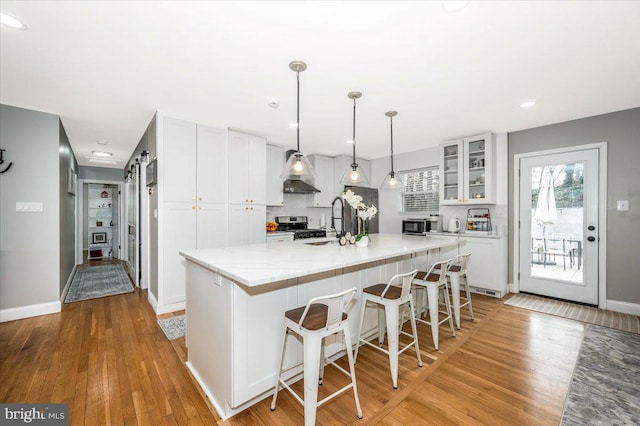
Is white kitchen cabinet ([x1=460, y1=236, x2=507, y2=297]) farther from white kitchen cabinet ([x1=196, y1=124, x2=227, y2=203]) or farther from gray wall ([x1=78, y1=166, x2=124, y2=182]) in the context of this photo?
gray wall ([x1=78, y1=166, x2=124, y2=182])

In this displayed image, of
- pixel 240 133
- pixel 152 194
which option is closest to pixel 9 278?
pixel 152 194

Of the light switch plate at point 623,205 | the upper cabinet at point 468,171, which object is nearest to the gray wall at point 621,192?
the light switch plate at point 623,205

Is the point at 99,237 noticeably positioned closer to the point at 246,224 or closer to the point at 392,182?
the point at 246,224

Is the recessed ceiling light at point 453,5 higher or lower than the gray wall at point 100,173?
higher

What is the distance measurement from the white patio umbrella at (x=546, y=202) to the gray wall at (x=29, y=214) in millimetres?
6614

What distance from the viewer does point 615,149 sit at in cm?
345

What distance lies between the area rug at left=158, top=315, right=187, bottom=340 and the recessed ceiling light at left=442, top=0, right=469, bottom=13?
341cm

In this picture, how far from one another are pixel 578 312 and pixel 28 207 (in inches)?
271

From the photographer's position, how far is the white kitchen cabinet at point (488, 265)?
13.3ft

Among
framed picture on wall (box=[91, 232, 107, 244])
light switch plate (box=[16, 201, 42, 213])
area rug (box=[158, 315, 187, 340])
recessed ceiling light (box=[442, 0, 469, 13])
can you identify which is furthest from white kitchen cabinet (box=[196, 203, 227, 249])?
framed picture on wall (box=[91, 232, 107, 244])

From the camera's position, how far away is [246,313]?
5.62ft

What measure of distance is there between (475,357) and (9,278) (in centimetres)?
506

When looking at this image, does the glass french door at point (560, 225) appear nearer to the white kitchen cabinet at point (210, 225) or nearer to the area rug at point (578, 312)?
Result: the area rug at point (578, 312)

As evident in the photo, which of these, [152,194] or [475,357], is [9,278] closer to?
[152,194]
